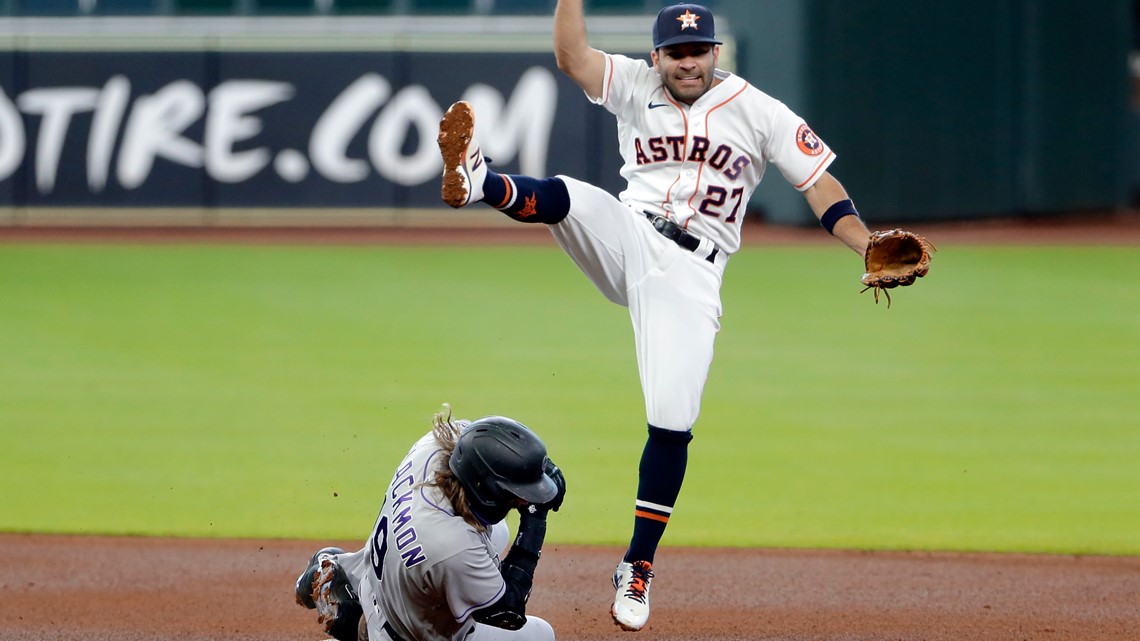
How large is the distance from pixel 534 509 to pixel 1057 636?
6.86 ft

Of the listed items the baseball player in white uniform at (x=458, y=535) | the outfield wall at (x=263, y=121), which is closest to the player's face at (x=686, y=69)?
the baseball player in white uniform at (x=458, y=535)

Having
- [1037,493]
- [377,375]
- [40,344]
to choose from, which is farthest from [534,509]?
[40,344]

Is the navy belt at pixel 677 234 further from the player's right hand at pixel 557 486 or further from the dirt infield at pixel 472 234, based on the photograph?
the dirt infield at pixel 472 234

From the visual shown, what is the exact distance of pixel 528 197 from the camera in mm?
4699

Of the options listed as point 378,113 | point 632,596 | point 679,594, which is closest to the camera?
point 632,596

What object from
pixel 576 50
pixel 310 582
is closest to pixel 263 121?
pixel 576 50

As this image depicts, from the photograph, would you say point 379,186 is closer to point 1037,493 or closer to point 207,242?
point 207,242

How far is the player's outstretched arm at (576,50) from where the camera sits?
191 inches

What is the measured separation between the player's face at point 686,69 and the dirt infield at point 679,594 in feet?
6.39

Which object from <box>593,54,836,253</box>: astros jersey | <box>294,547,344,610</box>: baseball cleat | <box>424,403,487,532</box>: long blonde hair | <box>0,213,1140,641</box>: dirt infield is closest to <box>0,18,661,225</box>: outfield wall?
<box>0,213,1140,641</box>: dirt infield

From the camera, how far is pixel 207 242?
53.4ft

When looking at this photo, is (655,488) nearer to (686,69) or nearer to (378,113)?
(686,69)

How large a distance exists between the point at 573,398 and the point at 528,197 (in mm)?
4487

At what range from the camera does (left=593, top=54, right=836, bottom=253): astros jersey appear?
498 centimetres
